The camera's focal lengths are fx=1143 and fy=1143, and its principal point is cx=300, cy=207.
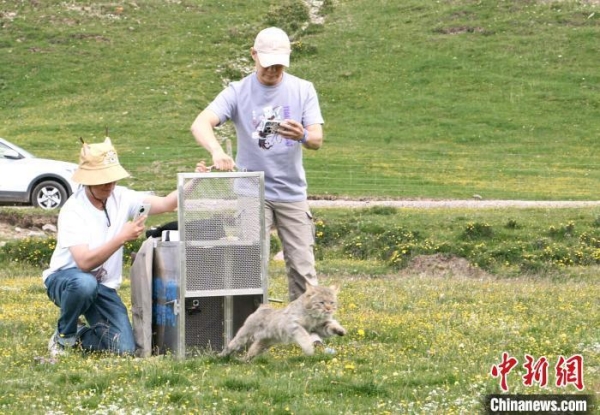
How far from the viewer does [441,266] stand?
65.4 feet

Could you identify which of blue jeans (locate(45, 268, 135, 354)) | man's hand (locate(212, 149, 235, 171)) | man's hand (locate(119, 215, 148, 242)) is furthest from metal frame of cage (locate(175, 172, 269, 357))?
blue jeans (locate(45, 268, 135, 354))

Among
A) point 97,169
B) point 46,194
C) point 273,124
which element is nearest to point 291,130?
point 273,124

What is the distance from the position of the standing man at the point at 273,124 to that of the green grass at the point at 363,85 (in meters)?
18.9

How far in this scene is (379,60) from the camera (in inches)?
1853

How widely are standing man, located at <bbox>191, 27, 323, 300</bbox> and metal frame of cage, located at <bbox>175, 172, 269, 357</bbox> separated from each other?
327 mm

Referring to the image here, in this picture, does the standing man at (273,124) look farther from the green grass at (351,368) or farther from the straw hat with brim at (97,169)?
the green grass at (351,368)

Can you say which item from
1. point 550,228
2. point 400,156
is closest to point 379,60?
point 400,156

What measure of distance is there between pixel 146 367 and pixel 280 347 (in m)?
1.60

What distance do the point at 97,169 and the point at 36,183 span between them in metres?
17.9

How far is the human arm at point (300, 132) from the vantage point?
8.97 metres

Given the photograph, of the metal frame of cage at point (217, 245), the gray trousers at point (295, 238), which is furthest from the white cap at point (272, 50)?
the gray trousers at point (295, 238)

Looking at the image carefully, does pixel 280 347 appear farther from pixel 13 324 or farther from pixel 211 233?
pixel 13 324

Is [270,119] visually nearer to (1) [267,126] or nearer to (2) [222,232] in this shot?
(1) [267,126]

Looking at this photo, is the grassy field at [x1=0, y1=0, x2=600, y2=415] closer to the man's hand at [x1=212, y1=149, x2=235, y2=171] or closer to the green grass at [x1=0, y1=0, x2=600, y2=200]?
the green grass at [x1=0, y1=0, x2=600, y2=200]
